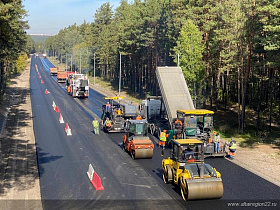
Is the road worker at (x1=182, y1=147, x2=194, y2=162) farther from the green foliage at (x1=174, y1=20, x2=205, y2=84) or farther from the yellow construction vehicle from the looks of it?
the green foliage at (x1=174, y1=20, x2=205, y2=84)

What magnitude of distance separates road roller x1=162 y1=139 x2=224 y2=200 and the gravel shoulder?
5.92 m

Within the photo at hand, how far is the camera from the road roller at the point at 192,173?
1313cm

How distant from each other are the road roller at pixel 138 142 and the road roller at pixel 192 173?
394 centimetres

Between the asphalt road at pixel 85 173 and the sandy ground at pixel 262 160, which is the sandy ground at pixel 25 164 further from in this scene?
the asphalt road at pixel 85 173

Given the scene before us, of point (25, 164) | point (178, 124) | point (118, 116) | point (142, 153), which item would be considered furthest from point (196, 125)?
point (25, 164)

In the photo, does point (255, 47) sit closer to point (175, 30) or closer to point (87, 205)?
point (175, 30)

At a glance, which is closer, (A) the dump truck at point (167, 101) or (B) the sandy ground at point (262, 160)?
(B) the sandy ground at point (262, 160)

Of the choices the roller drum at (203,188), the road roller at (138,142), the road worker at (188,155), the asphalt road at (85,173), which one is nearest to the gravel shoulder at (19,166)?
the asphalt road at (85,173)

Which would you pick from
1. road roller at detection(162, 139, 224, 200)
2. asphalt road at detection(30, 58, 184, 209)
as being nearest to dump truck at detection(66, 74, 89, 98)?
asphalt road at detection(30, 58, 184, 209)

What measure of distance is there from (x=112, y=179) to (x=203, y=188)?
5238mm

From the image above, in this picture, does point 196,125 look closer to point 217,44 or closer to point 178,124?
point 178,124

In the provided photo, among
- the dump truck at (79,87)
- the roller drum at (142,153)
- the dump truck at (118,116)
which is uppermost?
the dump truck at (79,87)

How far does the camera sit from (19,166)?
18.4 meters

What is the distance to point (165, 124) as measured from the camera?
88.1ft
